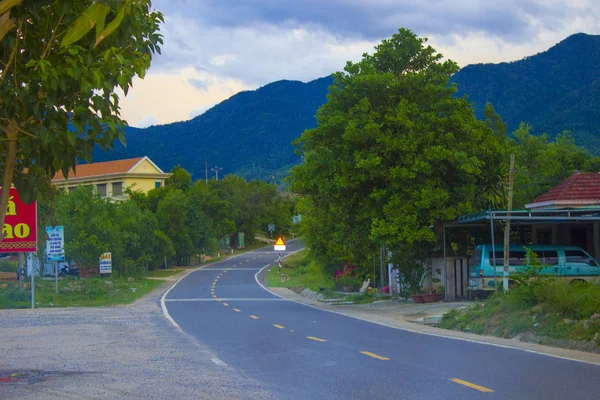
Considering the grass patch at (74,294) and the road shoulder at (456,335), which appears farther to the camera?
the grass patch at (74,294)

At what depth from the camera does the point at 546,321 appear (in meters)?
16.4

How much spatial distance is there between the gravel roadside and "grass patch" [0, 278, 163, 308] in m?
13.3

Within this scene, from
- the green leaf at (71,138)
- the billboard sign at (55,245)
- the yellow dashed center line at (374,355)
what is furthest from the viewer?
the billboard sign at (55,245)

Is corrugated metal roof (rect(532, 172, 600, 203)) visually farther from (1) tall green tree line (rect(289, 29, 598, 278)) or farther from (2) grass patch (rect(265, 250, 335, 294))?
(2) grass patch (rect(265, 250, 335, 294))

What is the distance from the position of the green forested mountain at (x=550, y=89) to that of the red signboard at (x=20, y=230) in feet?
224

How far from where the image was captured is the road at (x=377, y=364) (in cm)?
941

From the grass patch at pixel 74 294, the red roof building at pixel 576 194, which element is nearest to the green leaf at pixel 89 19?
the red roof building at pixel 576 194

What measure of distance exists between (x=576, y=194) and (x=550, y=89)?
12363 centimetres

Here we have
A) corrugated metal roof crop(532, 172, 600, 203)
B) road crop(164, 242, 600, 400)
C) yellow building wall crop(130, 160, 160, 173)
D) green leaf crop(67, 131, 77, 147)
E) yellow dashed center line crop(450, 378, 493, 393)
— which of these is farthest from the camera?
yellow building wall crop(130, 160, 160, 173)

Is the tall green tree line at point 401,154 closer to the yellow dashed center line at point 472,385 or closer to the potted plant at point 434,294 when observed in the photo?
the potted plant at point 434,294

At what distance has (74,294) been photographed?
130 ft

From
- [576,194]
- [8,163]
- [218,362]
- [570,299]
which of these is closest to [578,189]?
[576,194]

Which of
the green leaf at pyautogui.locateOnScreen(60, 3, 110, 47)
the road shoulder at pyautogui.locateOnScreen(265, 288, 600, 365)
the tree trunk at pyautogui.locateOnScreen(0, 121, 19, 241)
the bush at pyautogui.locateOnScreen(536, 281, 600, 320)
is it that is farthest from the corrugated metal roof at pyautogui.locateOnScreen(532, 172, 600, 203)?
the green leaf at pyautogui.locateOnScreen(60, 3, 110, 47)

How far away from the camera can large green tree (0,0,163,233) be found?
8008mm
